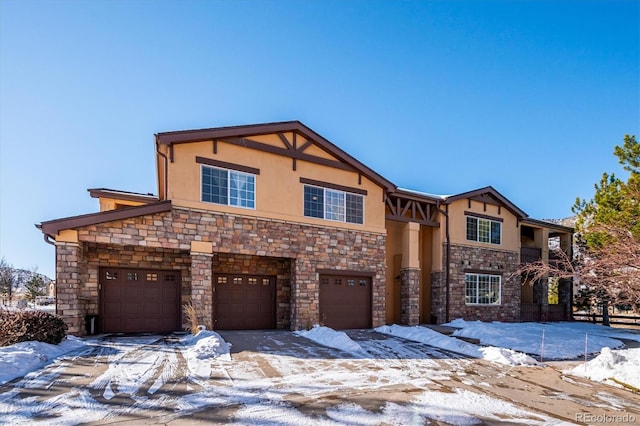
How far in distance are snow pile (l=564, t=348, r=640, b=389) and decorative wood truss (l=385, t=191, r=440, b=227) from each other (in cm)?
903

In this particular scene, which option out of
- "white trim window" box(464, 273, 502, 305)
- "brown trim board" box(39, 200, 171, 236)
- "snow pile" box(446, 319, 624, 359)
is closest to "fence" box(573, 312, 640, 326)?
"snow pile" box(446, 319, 624, 359)

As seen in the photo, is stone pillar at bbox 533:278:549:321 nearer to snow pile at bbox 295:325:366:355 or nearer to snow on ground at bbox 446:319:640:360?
snow on ground at bbox 446:319:640:360

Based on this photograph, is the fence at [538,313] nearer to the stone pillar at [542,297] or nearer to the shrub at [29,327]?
the stone pillar at [542,297]

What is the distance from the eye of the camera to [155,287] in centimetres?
1257

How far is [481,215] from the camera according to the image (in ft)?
61.8

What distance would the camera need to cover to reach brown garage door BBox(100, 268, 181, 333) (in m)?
12.0

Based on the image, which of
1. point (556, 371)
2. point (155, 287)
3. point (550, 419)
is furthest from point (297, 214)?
point (550, 419)

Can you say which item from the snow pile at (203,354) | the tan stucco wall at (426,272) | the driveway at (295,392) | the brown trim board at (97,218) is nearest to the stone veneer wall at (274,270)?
the brown trim board at (97,218)

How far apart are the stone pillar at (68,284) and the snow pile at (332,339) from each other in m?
6.59

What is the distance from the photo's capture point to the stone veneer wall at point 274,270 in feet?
44.3

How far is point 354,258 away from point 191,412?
10233 mm

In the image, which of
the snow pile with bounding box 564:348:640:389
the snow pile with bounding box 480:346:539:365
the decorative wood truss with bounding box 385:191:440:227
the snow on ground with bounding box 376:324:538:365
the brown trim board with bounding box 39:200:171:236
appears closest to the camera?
the snow pile with bounding box 564:348:640:389

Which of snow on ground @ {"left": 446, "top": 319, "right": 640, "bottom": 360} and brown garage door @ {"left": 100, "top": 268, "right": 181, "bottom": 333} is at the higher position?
brown garage door @ {"left": 100, "top": 268, "right": 181, "bottom": 333}

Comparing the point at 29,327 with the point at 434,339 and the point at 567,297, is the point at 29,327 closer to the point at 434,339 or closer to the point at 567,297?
the point at 434,339
